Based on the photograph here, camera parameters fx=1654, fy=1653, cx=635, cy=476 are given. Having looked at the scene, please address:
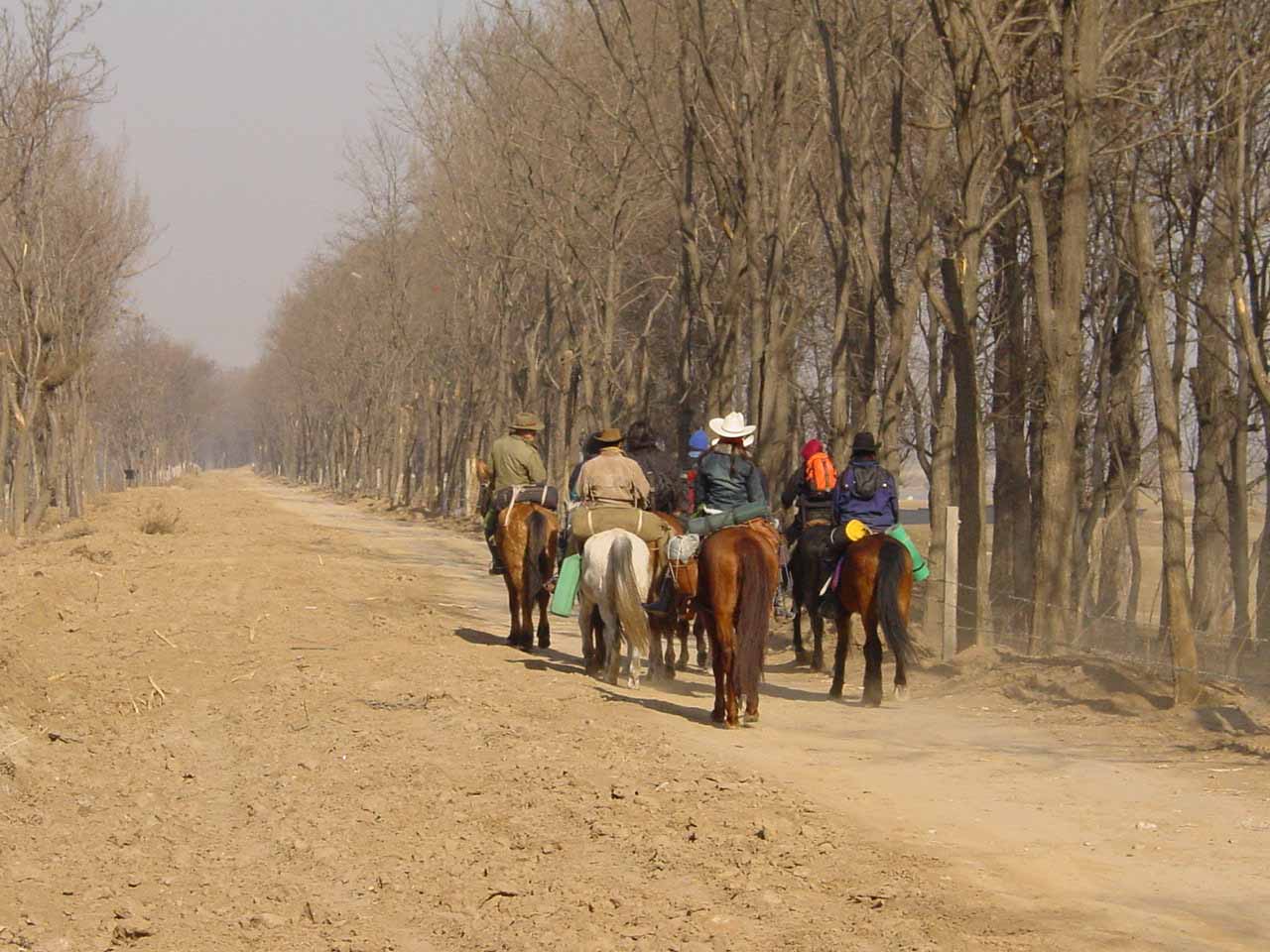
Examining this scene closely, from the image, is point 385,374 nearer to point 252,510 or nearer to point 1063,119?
point 252,510

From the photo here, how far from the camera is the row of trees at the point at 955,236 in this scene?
55.4 feet

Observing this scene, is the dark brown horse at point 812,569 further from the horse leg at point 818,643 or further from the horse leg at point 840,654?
the horse leg at point 840,654

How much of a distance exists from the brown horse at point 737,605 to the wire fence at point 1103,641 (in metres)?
3.33

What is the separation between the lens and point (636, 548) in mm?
14109

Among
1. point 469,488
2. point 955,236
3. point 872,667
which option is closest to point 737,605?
point 872,667

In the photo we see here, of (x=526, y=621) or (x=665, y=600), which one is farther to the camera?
(x=526, y=621)

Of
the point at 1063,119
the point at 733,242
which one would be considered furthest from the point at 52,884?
the point at 733,242

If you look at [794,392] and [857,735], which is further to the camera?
[794,392]

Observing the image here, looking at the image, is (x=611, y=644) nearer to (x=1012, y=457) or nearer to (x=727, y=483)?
(x=727, y=483)

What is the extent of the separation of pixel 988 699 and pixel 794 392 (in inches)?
923

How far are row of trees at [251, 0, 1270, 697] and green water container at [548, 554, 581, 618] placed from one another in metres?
4.85

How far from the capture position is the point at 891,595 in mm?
13875

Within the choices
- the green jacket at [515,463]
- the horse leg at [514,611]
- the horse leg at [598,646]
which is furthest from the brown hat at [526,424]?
the horse leg at [598,646]

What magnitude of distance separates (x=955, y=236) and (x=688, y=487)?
504 cm
